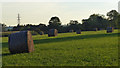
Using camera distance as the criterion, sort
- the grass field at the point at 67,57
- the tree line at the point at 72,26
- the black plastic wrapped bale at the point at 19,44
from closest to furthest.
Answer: the grass field at the point at 67,57
the black plastic wrapped bale at the point at 19,44
the tree line at the point at 72,26

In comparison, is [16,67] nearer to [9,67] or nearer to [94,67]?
[9,67]

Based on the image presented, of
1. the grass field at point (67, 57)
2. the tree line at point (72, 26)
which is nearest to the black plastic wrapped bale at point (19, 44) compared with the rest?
the grass field at point (67, 57)

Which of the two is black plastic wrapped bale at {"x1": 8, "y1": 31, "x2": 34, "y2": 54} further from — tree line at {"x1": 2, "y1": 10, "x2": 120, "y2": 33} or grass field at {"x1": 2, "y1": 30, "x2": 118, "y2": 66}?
tree line at {"x1": 2, "y1": 10, "x2": 120, "y2": 33}

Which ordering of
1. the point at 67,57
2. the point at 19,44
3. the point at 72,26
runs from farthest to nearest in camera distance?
1. the point at 72,26
2. the point at 19,44
3. the point at 67,57

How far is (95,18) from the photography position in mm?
124625

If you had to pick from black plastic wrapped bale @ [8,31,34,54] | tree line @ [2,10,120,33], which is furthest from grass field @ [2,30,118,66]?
tree line @ [2,10,120,33]

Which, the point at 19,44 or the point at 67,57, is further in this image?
the point at 19,44

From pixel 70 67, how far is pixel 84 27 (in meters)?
93.7

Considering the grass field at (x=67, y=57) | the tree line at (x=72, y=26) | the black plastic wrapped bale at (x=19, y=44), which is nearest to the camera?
the grass field at (x=67, y=57)

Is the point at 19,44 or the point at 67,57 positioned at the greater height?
the point at 19,44

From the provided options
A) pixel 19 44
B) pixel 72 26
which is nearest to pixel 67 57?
pixel 19 44

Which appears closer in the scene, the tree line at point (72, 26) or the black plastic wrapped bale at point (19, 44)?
the black plastic wrapped bale at point (19, 44)

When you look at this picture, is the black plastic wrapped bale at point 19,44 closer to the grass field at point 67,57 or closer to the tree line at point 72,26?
the grass field at point 67,57

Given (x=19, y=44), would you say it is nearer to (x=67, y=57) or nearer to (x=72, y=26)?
(x=67, y=57)
